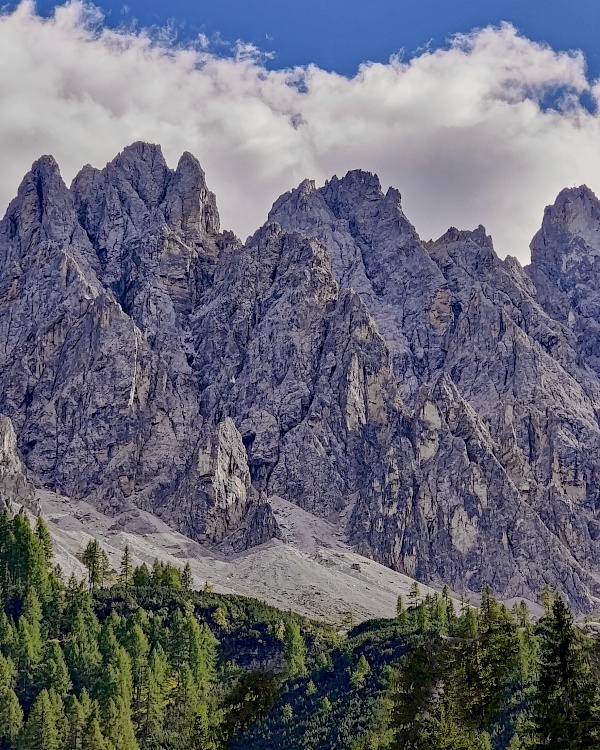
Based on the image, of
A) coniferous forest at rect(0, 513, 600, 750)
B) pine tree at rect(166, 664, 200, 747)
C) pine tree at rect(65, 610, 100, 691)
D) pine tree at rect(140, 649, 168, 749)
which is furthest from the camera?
pine tree at rect(65, 610, 100, 691)

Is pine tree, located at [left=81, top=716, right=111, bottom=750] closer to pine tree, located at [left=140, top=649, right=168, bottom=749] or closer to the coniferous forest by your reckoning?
the coniferous forest

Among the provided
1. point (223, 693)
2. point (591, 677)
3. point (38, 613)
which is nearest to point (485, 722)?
point (591, 677)

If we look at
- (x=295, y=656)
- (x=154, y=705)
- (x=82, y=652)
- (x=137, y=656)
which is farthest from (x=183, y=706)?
(x=295, y=656)

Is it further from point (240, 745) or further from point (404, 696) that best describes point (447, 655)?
point (240, 745)

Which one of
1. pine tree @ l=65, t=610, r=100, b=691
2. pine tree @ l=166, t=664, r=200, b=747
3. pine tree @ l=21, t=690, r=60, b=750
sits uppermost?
pine tree @ l=65, t=610, r=100, b=691

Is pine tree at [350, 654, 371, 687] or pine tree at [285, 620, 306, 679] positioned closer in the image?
pine tree at [350, 654, 371, 687]

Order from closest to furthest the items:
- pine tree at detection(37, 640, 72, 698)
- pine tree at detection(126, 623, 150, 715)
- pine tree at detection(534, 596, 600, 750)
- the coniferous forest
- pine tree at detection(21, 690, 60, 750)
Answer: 1. pine tree at detection(534, 596, 600, 750)
2. the coniferous forest
3. pine tree at detection(21, 690, 60, 750)
4. pine tree at detection(37, 640, 72, 698)
5. pine tree at detection(126, 623, 150, 715)

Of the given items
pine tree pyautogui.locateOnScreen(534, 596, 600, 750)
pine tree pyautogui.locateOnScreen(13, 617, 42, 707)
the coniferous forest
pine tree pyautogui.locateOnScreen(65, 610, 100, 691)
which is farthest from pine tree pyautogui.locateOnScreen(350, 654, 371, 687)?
pine tree pyautogui.locateOnScreen(534, 596, 600, 750)

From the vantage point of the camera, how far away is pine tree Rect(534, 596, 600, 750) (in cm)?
7681

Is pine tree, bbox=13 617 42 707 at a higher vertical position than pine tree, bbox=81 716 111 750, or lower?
higher

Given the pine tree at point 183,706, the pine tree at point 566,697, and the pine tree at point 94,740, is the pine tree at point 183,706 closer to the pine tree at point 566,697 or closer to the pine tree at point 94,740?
the pine tree at point 94,740

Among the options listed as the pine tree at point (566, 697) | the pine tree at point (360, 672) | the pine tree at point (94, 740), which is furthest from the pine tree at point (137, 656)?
the pine tree at point (566, 697)

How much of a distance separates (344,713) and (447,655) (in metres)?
20.3

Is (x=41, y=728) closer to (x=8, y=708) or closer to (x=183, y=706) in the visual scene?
(x=8, y=708)
